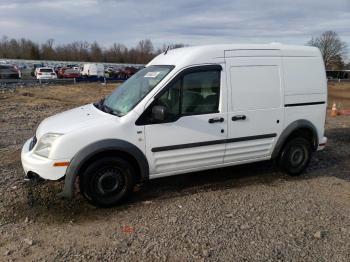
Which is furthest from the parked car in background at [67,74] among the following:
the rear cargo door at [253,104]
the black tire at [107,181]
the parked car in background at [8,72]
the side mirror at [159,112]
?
the side mirror at [159,112]

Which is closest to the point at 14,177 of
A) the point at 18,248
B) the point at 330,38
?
the point at 18,248

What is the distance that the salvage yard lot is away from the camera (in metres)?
3.95

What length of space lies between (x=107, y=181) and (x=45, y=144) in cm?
93

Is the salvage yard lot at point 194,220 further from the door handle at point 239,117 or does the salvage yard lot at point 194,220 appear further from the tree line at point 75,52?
the tree line at point 75,52

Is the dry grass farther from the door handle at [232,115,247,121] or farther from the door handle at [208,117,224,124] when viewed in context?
the door handle at [208,117,224,124]

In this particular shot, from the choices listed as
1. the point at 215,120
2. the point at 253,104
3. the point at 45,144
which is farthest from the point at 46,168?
the point at 253,104

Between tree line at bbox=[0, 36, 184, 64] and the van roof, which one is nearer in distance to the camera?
the van roof

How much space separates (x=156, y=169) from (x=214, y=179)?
1.38 meters

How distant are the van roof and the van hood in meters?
1.27

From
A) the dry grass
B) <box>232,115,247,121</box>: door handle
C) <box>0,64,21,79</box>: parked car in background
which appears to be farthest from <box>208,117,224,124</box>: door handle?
<box>0,64,21,79</box>: parked car in background

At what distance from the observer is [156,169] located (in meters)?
5.16

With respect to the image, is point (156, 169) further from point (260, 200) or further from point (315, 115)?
point (315, 115)

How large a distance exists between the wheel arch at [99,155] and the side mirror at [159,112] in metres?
0.50

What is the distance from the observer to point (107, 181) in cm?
492
